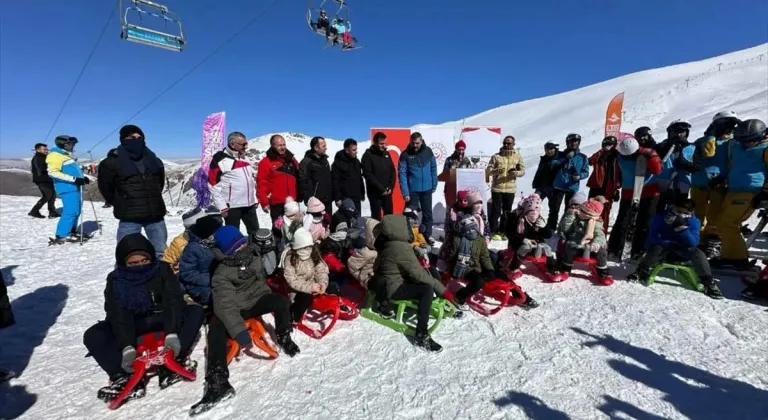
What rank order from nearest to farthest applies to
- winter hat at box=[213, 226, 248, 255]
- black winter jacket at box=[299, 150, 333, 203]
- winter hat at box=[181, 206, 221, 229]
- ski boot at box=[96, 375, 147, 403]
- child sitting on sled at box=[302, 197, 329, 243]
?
1. ski boot at box=[96, 375, 147, 403]
2. winter hat at box=[213, 226, 248, 255]
3. winter hat at box=[181, 206, 221, 229]
4. child sitting on sled at box=[302, 197, 329, 243]
5. black winter jacket at box=[299, 150, 333, 203]

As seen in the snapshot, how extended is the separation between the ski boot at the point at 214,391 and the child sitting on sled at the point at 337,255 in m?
1.55

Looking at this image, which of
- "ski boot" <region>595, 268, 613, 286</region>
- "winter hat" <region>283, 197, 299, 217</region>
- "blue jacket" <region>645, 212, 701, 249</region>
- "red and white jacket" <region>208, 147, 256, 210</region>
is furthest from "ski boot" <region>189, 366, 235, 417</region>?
"blue jacket" <region>645, 212, 701, 249</region>

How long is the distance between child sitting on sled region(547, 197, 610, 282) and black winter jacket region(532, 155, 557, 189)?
192cm

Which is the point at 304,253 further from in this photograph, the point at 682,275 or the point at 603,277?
the point at 682,275

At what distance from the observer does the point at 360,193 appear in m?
6.08

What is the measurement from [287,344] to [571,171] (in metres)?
5.27

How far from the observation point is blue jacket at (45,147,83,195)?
699cm

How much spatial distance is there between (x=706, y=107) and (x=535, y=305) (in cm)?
3247

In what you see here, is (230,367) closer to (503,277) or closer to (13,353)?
(13,353)

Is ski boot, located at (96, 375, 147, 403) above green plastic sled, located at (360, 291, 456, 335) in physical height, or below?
below

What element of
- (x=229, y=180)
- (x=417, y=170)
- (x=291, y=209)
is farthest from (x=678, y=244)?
(x=229, y=180)

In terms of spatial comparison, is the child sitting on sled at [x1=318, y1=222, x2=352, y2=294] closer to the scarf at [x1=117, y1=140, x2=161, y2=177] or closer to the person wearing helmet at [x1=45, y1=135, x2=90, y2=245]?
the scarf at [x1=117, y1=140, x2=161, y2=177]

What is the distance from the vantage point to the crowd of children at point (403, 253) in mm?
2863

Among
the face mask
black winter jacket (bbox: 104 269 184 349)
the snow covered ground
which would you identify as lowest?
the snow covered ground
